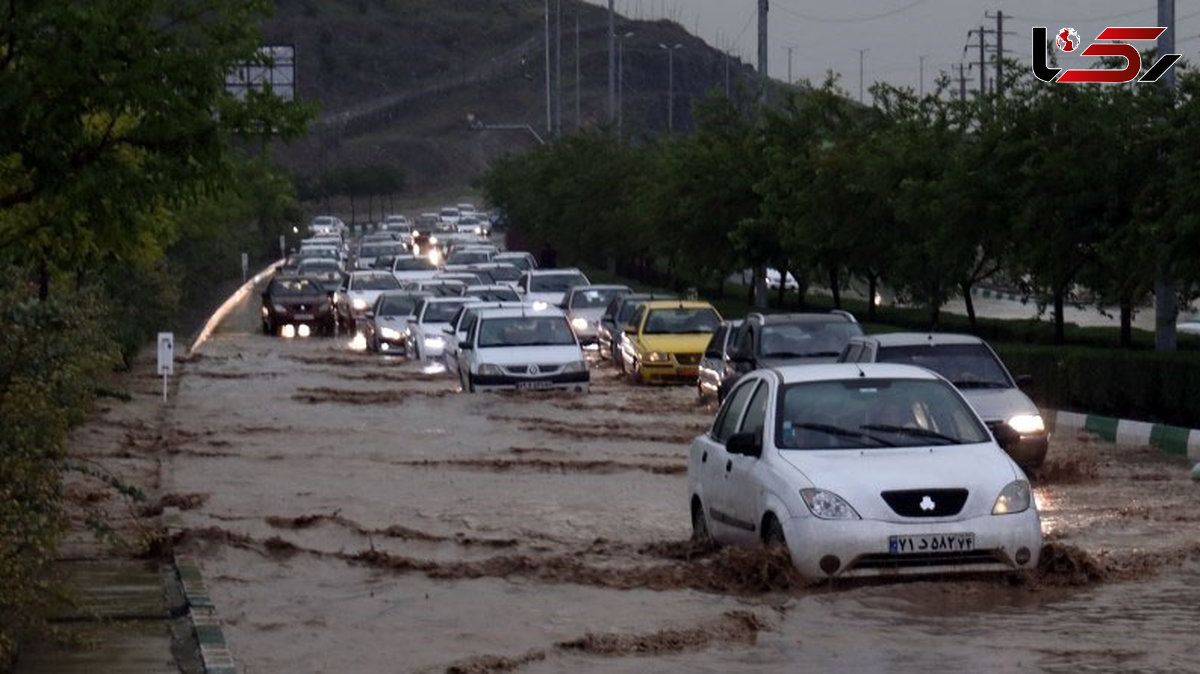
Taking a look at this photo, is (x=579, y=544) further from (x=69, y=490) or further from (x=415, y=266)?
(x=415, y=266)

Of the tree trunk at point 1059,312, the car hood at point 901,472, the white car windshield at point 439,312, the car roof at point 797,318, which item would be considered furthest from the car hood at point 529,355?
the car hood at point 901,472

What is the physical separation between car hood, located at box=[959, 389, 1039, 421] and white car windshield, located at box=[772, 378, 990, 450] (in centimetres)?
631

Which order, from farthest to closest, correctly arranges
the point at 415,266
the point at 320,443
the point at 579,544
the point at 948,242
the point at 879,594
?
the point at 415,266 → the point at 948,242 → the point at 320,443 → the point at 579,544 → the point at 879,594

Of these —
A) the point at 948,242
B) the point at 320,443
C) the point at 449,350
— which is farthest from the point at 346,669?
the point at 449,350

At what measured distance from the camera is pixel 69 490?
60.4 feet

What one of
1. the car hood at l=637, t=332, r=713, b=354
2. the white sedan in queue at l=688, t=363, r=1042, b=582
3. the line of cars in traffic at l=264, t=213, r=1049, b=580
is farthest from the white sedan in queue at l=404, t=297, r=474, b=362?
the white sedan in queue at l=688, t=363, r=1042, b=582

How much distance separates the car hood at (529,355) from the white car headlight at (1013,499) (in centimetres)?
1939

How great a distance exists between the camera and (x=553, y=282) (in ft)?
170

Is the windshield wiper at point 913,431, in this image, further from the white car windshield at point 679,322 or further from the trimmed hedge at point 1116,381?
the white car windshield at point 679,322

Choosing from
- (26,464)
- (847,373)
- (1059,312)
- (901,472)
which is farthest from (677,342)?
(26,464)

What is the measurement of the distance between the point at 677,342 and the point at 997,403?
15.3m

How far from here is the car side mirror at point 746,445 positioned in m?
13.0

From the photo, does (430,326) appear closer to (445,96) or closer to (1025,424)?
(1025,424)

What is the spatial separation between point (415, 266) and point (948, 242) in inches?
1301
